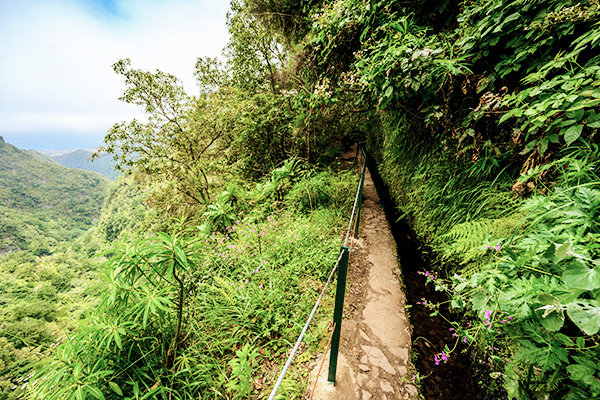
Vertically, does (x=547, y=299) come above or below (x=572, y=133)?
below

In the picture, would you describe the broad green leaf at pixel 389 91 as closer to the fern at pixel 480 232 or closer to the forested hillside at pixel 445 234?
the forested hillside at pixel 445 234

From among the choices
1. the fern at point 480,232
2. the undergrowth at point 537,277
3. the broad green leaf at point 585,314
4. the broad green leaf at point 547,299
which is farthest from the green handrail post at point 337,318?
the fern at point 480,232

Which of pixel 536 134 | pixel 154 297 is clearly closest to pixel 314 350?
pixel 154 297

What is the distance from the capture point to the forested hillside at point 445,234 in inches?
54.2

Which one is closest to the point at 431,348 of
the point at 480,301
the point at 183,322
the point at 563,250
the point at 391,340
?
the point at 391,340

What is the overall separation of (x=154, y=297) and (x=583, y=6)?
4.51 metres

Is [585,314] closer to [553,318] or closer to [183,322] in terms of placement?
[553,318]

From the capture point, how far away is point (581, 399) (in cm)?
115

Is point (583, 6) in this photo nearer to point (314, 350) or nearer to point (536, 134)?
point (536, 134)

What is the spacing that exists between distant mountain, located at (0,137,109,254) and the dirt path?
283 ft

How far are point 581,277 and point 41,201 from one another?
14139cm

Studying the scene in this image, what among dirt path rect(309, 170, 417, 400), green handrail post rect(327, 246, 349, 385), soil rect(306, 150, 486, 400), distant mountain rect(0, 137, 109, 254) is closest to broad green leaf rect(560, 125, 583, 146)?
green handrail post rect(327, 246, 349, 385)

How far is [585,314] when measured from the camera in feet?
3.39

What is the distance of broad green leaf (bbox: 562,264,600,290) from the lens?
104 cm
